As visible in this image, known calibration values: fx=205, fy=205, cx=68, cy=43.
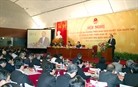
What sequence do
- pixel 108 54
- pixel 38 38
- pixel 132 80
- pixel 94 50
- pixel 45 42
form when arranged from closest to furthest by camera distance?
pixel 132 80, pixel 108 54, pixel 94 50, pixel 45 42, pixel 38 38

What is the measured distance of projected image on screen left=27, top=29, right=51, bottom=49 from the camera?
19.3 m

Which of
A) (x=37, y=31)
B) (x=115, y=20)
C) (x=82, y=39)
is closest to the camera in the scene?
(x=115, y=20)

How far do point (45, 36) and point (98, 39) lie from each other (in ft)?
20.2

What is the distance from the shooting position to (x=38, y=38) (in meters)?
19.7

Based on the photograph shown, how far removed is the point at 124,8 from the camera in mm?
13117

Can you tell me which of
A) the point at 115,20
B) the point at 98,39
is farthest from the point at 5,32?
the point at 115,20

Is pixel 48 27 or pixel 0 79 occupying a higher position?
pixel 48 27

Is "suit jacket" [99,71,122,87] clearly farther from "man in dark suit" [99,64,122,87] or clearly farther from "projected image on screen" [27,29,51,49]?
"projected image on screen" [27,29,51,49]

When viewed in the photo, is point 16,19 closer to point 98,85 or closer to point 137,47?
point 137,47

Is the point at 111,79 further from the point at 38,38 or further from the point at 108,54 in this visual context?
the point at 38,38

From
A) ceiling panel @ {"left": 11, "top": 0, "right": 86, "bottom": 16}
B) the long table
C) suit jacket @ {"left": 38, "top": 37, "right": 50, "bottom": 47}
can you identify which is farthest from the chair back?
suit jacket @ {"left": 38, "top": 37, "right": 50, "bottom": 47}

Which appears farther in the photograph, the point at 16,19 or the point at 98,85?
the point at 16,19

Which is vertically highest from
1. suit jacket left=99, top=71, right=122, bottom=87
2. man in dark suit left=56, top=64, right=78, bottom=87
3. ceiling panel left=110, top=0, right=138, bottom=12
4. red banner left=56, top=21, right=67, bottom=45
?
ceiling panel left=110, top=0, right=138, bottom=12

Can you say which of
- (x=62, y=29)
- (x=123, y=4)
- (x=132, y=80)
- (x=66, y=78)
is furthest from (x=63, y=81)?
(x=62, y=29)
